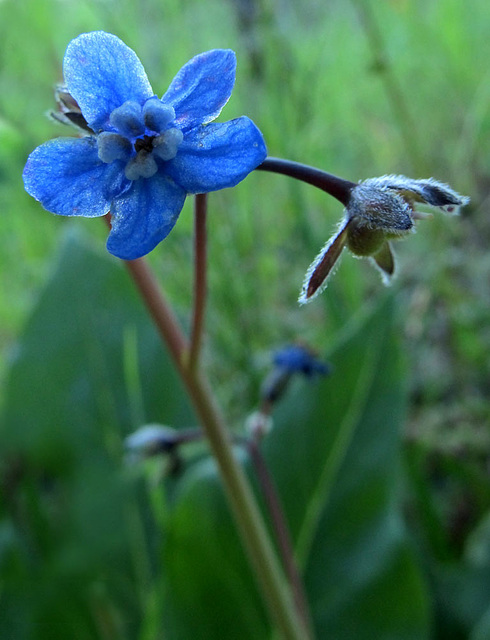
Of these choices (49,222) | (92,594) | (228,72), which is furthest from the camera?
(49,222)

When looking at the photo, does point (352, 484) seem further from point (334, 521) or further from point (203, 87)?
point (203, 87)

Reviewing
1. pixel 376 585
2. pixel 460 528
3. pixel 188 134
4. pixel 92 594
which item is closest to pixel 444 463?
pixel 460 528

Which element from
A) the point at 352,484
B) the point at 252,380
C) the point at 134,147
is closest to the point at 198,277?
the point at 134,147

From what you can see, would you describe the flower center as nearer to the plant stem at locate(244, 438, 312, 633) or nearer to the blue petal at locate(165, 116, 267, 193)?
the blue petal at locate(165, 116, 267, 193)

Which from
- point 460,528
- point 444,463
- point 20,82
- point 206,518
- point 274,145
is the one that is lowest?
point 460,528

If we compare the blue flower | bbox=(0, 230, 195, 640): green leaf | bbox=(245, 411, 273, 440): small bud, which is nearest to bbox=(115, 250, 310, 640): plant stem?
bbox=(245, 411, 273, 440): small bud

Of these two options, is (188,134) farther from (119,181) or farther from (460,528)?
(460,528)
